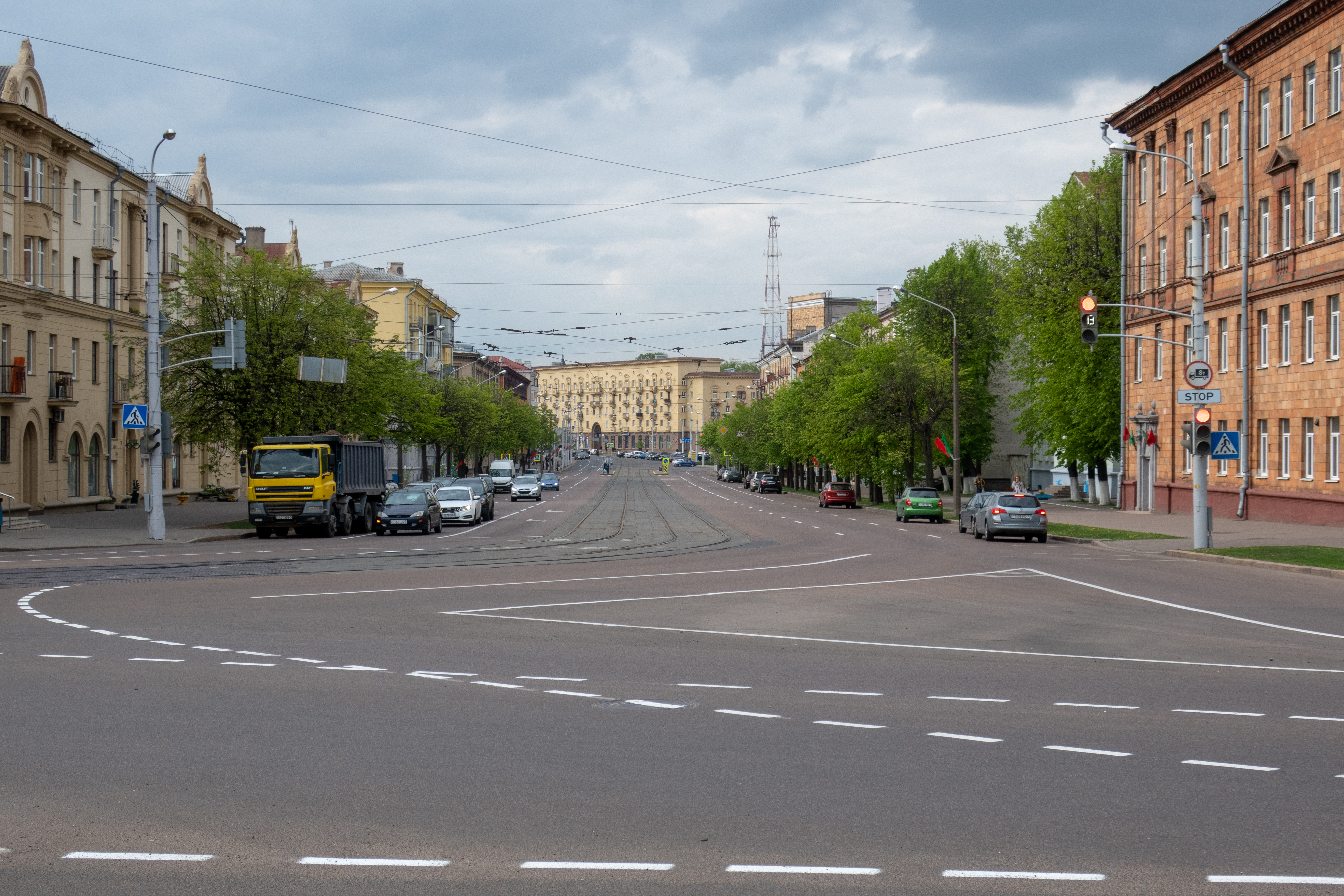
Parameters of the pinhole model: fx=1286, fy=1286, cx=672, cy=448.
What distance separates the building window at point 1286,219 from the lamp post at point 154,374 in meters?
33.9

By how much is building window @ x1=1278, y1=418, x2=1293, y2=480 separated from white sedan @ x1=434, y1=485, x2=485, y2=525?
2821cm

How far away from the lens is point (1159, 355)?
5156 cm

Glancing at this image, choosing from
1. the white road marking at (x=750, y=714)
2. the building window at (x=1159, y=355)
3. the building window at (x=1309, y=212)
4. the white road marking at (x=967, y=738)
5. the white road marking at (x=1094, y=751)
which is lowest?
the white road marking at (x=750, y=714)

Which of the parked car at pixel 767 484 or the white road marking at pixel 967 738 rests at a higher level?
the white road marking at pixel 967 738

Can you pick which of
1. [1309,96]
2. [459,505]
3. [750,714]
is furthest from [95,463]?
[750,714]

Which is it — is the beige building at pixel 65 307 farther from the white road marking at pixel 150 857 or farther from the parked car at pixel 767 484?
the parked car at pixel 767 484

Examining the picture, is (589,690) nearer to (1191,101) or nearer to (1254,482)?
(1254,482)

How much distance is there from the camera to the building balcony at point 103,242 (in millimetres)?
52781

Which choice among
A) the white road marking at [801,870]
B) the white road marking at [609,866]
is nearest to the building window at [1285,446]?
the white road marking at [801,870]

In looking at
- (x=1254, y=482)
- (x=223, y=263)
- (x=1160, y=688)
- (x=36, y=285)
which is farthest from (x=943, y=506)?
(x=1160, y=688)

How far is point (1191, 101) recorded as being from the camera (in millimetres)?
48062

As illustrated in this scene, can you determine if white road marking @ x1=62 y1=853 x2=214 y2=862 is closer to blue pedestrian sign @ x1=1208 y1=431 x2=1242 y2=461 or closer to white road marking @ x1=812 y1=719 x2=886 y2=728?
white road marking @ x1=812 y1=719 x2=886 y2=728

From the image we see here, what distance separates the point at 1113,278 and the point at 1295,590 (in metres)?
41.8

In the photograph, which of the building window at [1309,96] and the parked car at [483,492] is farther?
the parked car at [483,492]
